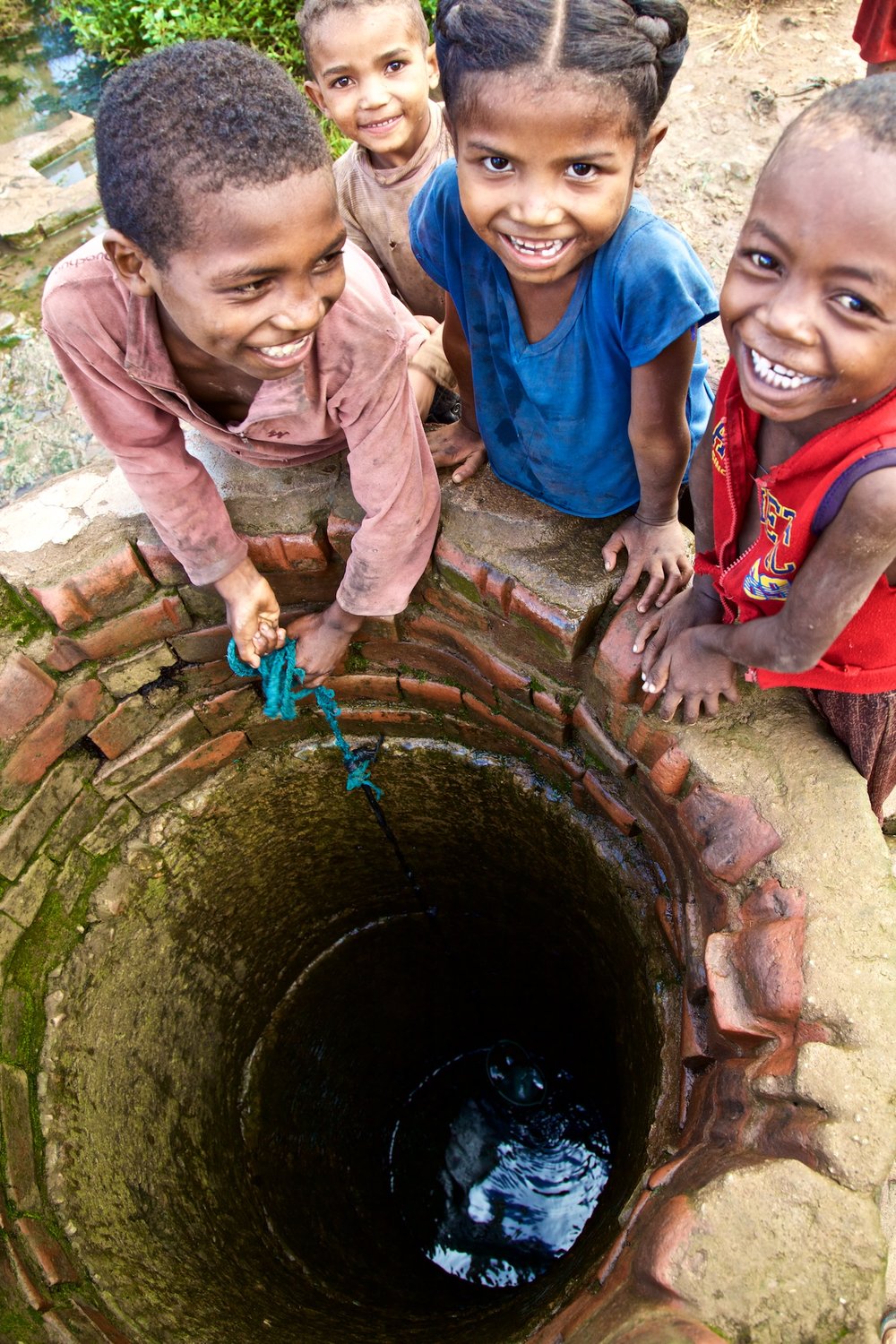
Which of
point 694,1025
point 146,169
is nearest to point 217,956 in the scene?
point 694,1025

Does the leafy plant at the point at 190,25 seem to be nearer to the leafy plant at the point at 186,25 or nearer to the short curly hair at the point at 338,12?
the leafy plant at the point at 186,25

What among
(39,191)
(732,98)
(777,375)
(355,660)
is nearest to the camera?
(777,375)

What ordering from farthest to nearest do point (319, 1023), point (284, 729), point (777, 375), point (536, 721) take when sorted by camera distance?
point (319, 1023), point (284, 729), point (536, 721), point (777, 375)

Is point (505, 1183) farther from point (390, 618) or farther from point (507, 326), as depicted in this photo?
point (507, 326)

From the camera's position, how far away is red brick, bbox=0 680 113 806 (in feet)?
6.63

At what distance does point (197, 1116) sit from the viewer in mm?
2547

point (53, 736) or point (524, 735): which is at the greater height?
point (53, 736)

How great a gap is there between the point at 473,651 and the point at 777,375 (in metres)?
1.06

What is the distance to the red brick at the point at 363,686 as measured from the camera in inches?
91.0

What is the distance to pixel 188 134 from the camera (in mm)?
1234

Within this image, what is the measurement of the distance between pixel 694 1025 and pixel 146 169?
64.4 inches

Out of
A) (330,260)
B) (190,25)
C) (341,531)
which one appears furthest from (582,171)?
(190,25)

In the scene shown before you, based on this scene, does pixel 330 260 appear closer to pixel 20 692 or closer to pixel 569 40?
pixel 569 40

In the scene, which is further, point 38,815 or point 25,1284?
point 38,815
